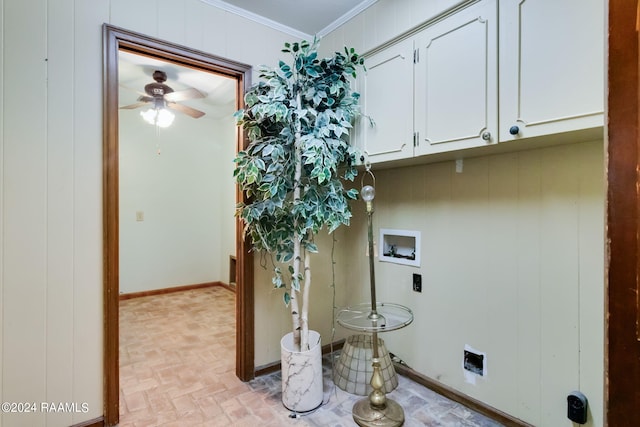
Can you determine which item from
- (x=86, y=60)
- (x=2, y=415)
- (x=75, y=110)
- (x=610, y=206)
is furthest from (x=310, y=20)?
(x=2, y=415)

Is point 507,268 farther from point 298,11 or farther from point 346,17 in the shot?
point 298,11

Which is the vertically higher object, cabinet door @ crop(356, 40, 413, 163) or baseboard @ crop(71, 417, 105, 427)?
cabinet door @ crop(356, 40, 413, 163)

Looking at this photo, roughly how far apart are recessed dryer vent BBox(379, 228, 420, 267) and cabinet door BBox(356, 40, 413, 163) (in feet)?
2.02

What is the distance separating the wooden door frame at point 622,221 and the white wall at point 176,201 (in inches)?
168

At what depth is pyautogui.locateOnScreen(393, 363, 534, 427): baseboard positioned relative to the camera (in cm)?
172

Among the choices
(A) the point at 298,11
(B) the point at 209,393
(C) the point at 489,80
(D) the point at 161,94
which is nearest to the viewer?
(C) the point at 489,80

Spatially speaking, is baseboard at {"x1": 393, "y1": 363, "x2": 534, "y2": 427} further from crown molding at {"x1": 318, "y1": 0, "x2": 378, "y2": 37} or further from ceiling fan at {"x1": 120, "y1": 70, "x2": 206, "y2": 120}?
ceiling fan at {"x1": 120, "y1": 70, "x2": 206, "y2": 120}

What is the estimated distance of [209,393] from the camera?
205 cm

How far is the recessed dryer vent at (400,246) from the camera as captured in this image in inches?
86.2

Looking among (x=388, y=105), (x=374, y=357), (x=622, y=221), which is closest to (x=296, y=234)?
(x=374, y=357)

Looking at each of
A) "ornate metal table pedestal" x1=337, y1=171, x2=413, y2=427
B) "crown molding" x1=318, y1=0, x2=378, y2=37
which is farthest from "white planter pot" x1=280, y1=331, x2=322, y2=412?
"crown molding" x1=318, y1=0, x2=378, y2=37

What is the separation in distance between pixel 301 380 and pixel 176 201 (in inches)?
138

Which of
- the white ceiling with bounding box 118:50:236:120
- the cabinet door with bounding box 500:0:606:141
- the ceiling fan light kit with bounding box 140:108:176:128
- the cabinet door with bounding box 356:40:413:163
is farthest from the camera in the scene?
the ceiling fan light kit with bounding box 140:108:176:128

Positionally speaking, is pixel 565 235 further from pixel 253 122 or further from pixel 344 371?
pixel 253 122
